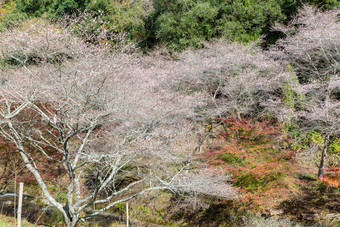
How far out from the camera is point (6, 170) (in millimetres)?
9008

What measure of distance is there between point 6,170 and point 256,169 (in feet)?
27.0

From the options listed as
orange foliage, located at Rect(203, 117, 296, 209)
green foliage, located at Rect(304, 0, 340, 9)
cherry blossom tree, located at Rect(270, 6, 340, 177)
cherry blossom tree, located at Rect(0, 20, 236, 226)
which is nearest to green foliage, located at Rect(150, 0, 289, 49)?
cherry blossom tree, located at Rect(270, 6, 340, 177)

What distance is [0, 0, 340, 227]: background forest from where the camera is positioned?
20.3 ft

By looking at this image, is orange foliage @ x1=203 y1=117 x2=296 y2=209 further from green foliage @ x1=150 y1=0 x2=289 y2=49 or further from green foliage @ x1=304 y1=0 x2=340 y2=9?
green foliage @ x1=304 y1=0 x2=340 y2=9

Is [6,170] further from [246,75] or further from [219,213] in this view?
[246,75]

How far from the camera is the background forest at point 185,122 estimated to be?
6184 millimetres

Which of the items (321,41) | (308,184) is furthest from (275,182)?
(321,41)

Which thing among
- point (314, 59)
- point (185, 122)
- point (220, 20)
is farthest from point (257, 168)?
point (220, 20)

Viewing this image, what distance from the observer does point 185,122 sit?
360 inches

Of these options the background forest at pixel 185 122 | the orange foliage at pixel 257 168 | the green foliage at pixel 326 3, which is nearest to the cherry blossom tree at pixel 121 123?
the background forest at pixel 185 122

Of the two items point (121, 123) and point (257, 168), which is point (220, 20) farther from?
point (257, 168)

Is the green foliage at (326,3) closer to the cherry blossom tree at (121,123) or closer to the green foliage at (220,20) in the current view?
the green foliage at (220,20)

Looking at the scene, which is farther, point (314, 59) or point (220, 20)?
point (220, 20)

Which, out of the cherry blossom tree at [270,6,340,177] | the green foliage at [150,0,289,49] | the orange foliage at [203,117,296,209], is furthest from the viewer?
the green foliage at [150,0,289,49]
